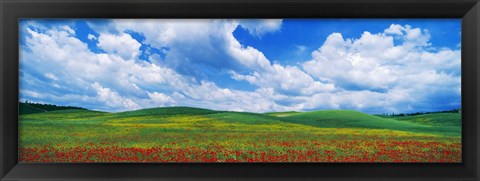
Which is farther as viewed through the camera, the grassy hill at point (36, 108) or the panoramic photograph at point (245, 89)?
the panoramic photograph at point (245, 89)

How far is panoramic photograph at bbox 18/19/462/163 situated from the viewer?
7.92 ft

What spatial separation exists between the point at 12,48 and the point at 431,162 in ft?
8.39

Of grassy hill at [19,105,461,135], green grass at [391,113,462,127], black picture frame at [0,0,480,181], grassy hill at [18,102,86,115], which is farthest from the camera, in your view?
grassy hill at [19,105,461,135]

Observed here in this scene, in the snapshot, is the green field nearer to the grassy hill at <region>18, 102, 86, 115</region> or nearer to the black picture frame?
the grassy hill at <region>18, 102, 86, 115</region>

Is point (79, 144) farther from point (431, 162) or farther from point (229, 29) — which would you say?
point (431, 162)

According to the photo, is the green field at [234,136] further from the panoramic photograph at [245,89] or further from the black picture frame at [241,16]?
the black picture frame at [241,16]

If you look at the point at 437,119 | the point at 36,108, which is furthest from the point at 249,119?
the point at 36,108

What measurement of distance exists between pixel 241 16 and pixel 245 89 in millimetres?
625

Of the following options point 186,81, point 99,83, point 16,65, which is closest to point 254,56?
point 186,81

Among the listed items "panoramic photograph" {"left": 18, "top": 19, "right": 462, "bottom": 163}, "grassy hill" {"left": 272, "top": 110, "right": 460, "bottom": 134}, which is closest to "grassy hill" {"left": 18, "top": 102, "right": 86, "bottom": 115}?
"panoramic photograph" {"left": 18, "top": 19, "right": 462, "bottom": 163}

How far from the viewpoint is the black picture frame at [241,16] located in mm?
A: 2098

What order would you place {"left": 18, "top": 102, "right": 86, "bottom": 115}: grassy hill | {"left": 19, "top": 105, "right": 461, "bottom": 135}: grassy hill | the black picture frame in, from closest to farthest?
the black picture frame < {"left": 18, "top": 102, "right": 86, "bottom": 115}: grassy hill < {"left": 19, "top": 105, "right": 461, "bottom": 135}: grassy hill

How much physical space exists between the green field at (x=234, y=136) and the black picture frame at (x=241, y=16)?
16 centimetres

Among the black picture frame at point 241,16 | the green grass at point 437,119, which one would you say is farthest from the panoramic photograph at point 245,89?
the black picture frame at point 241,16
